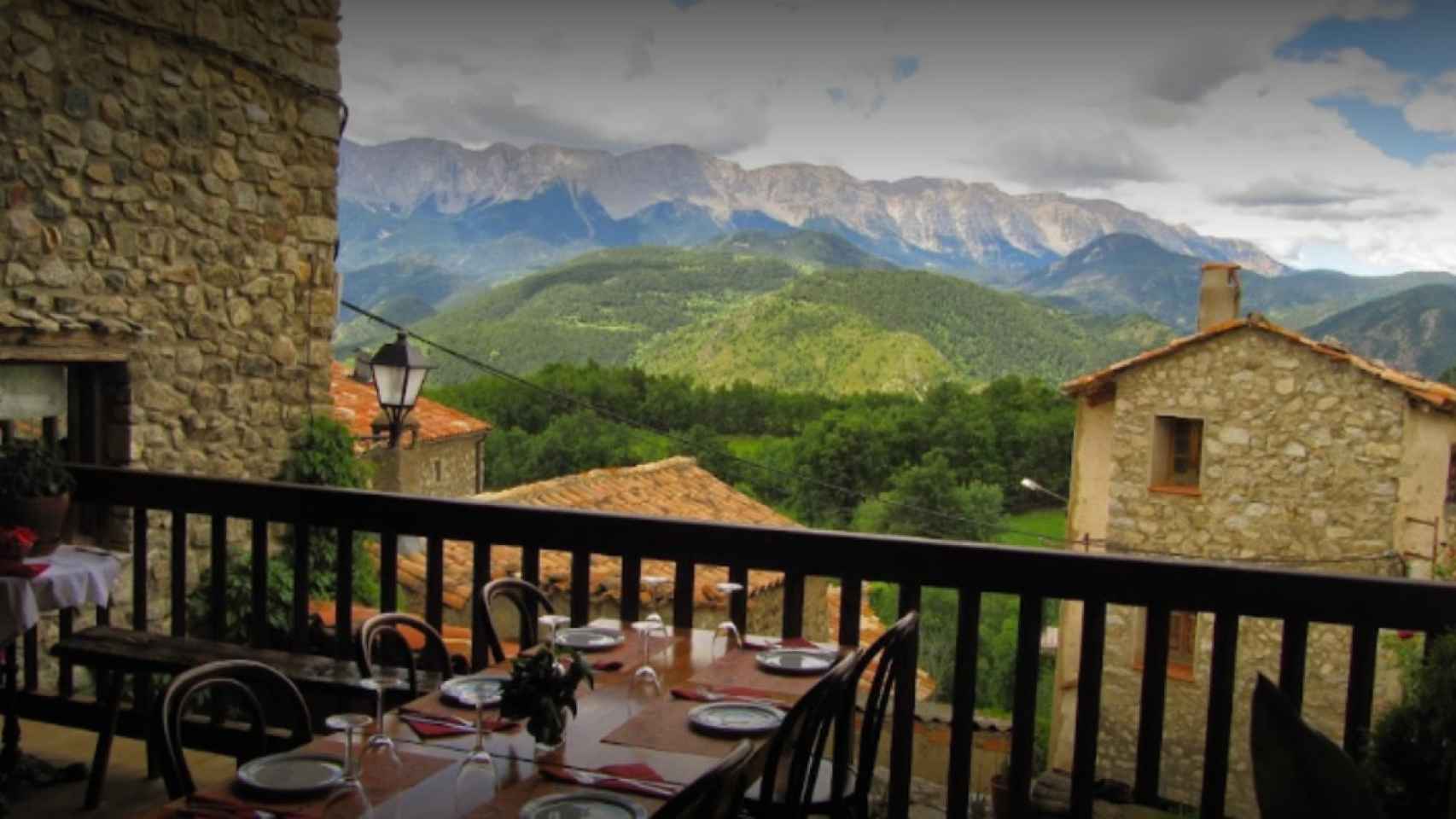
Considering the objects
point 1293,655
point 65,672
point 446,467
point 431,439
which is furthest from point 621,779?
point 446,467

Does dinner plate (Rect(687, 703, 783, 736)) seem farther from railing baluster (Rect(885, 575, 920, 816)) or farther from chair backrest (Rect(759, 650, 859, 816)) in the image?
Answer: railing baluster (Rect(885, 575, 920, 816))

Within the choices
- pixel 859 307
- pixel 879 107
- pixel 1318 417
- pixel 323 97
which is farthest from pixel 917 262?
pixel 323 97

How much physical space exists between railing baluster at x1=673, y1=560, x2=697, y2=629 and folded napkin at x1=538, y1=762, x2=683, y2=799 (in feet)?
3.51

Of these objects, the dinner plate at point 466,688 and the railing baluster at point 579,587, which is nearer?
the dinner plate at point 466,688

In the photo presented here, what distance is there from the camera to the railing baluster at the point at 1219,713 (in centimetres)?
243

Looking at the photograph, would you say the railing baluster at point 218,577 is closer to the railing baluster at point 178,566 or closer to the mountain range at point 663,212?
the railing baluster at point 178,566

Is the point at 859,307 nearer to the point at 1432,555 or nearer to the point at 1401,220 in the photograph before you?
the point at 1401,220

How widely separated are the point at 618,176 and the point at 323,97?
62.1 metres

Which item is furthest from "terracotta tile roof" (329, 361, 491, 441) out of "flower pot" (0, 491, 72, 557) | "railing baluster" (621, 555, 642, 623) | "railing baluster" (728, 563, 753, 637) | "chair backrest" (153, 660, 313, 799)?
"chair backrest" (153, 660, 313, 799)

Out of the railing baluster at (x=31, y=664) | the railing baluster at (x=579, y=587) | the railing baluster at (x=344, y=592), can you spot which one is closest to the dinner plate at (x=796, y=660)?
the railing baluster at (x=579, y=587)

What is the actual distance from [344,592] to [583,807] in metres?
1.87

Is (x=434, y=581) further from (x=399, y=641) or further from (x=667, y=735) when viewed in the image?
(x=667, y=735)

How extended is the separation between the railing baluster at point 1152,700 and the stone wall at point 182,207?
4.80m

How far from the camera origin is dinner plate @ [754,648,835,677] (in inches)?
96.2
